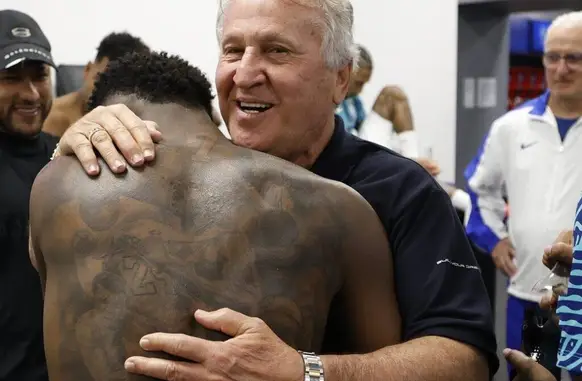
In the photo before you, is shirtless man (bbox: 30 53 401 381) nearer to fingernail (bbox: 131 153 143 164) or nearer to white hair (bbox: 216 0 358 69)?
fingernail (bbox: 131 153 143 164)

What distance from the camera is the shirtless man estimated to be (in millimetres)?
1249

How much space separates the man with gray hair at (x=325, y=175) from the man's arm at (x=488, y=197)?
6.47ft

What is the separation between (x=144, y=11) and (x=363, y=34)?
2.78m

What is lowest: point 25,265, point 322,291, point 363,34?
point 25,265

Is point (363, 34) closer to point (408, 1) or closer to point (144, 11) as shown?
point (408, 1)

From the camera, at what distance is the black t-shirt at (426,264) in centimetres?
142

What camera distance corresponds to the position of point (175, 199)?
1286 millimetres

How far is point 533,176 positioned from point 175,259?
2.38 metres

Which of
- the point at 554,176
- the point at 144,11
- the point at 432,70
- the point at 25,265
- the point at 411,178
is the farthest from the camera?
the point at 432,70

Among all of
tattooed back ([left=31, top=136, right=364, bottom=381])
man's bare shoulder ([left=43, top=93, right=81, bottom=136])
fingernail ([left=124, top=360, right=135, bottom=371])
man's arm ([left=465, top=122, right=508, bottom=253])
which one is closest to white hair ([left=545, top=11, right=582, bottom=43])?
man's arm ([left=465, top=122, right=508, bottom=253])

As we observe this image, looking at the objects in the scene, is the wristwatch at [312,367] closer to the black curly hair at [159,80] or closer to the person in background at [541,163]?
the black curly hair at [159,80]

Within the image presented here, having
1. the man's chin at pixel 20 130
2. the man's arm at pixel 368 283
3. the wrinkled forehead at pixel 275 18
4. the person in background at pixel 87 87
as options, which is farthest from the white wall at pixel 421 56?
the man's arm at pixel 368 283

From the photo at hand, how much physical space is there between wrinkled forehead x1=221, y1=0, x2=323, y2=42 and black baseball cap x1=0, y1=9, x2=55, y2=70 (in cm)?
136

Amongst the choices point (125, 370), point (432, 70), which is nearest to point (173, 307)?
point (125, 370)
